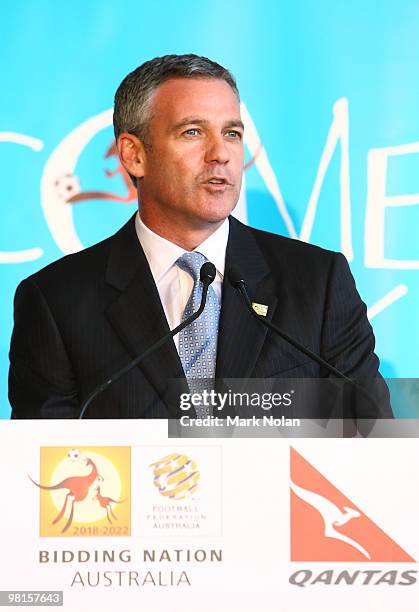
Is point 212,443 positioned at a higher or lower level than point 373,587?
higher

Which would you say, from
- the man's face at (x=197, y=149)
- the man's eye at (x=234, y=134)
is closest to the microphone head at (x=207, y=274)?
the man's face at (x=197, y=149)

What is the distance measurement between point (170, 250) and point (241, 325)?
1.06 ft

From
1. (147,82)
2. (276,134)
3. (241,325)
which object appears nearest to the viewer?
(241,325)

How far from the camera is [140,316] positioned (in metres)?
2.29

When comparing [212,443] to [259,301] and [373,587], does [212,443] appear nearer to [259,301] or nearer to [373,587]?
[373,587]

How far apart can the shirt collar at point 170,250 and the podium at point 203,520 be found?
0.88 meters

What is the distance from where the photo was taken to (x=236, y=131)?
2.39m

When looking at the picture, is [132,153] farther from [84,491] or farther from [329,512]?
[329,512]

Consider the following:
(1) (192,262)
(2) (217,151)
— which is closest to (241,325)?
(1) (192,262)

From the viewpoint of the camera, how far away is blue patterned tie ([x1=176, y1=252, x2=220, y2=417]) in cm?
221

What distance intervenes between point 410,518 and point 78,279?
1.24m

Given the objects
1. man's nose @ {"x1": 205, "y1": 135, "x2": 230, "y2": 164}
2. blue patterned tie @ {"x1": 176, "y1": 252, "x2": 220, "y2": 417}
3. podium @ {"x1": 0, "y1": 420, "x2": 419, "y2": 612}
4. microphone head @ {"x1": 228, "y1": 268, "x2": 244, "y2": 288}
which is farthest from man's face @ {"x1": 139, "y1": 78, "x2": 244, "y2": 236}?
podium @ {"x1": 0, "y1": 420, "x2": 419, "y2": 612}

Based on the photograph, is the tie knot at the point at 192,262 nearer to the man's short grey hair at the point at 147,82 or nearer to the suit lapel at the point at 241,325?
the suit lapel at the point at 241,325

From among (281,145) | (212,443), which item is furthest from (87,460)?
(281,145)
